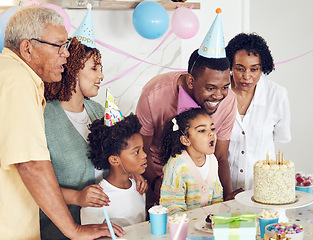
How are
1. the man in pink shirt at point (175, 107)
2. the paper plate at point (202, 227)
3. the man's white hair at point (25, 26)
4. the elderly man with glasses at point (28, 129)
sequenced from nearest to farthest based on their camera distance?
the elderly man with glasses at point (28, 129) < the man's white hair at point (25, 26) < the paper plate at point (202, 227) < the man in pink shirt at point (175, 107)

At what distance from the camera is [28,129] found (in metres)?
1.24

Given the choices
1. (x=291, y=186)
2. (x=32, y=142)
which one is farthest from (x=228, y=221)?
(x=32, y=142)

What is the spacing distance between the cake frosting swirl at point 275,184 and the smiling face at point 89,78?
0.78 metres

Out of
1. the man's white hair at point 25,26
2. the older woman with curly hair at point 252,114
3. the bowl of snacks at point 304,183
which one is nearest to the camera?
the man's white hair at point 25,26

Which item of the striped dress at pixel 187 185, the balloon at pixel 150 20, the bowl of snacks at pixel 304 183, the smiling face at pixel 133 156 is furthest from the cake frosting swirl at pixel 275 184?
the balloon at pixel 150 20

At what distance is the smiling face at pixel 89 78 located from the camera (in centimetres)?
186

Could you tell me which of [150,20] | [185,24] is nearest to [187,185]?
[150,20]

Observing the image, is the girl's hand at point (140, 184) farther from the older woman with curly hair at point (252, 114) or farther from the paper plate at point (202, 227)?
Result: the older woman with curly hair at point (252, 114)

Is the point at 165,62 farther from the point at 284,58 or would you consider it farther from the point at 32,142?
the point at 32,142

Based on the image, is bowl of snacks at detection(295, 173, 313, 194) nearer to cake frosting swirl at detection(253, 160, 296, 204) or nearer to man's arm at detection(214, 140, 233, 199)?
cake frosting swirl at detection(253, 160, 296, 204)

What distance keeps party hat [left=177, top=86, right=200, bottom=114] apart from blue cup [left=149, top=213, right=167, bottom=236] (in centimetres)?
67

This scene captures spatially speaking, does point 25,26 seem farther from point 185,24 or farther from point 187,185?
point 185,24

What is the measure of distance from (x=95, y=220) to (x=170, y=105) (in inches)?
26.8

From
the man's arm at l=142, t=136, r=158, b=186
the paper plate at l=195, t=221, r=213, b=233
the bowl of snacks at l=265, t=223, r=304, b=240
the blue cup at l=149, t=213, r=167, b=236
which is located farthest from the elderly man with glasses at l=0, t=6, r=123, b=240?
the man's arm at l=142, t=136, r=158, b=186
